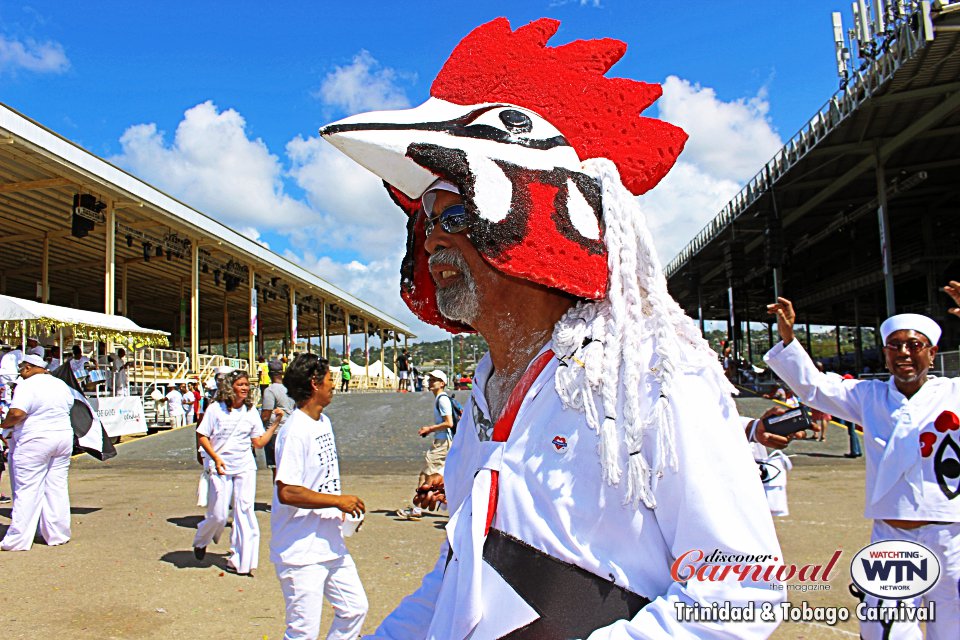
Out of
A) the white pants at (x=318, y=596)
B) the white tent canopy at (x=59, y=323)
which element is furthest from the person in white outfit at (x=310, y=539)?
the white tent canopy at (x=59, y=323)

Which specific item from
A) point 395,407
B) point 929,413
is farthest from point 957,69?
point 929,413

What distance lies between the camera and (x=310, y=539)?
3.94m

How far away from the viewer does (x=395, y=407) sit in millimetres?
21625

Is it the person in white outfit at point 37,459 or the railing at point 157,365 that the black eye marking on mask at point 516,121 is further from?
the railing at point 157,365

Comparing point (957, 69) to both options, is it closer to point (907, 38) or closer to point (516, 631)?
point (907, 38)

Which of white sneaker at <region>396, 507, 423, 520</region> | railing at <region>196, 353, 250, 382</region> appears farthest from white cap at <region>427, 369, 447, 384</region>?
railing at <region>196, 353, 250, 382</region>

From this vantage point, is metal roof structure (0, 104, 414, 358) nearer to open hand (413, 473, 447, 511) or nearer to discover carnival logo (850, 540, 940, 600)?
open hand (413, 473, 447, 511)

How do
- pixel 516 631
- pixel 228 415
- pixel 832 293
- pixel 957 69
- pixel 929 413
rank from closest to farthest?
pixel 516 631, pixel 929 413, pixel 228 415, pixel 957 69, pixel 832 293

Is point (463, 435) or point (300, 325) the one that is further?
point (300, 325)

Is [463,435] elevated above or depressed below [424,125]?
below

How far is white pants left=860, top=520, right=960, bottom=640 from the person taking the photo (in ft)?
9.93

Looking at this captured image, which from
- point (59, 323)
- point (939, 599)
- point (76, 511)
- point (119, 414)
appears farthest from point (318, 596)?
point (119, 414)

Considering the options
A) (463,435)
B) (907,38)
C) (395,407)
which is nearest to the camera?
(463,435)

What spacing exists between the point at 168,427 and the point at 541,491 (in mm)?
22857
